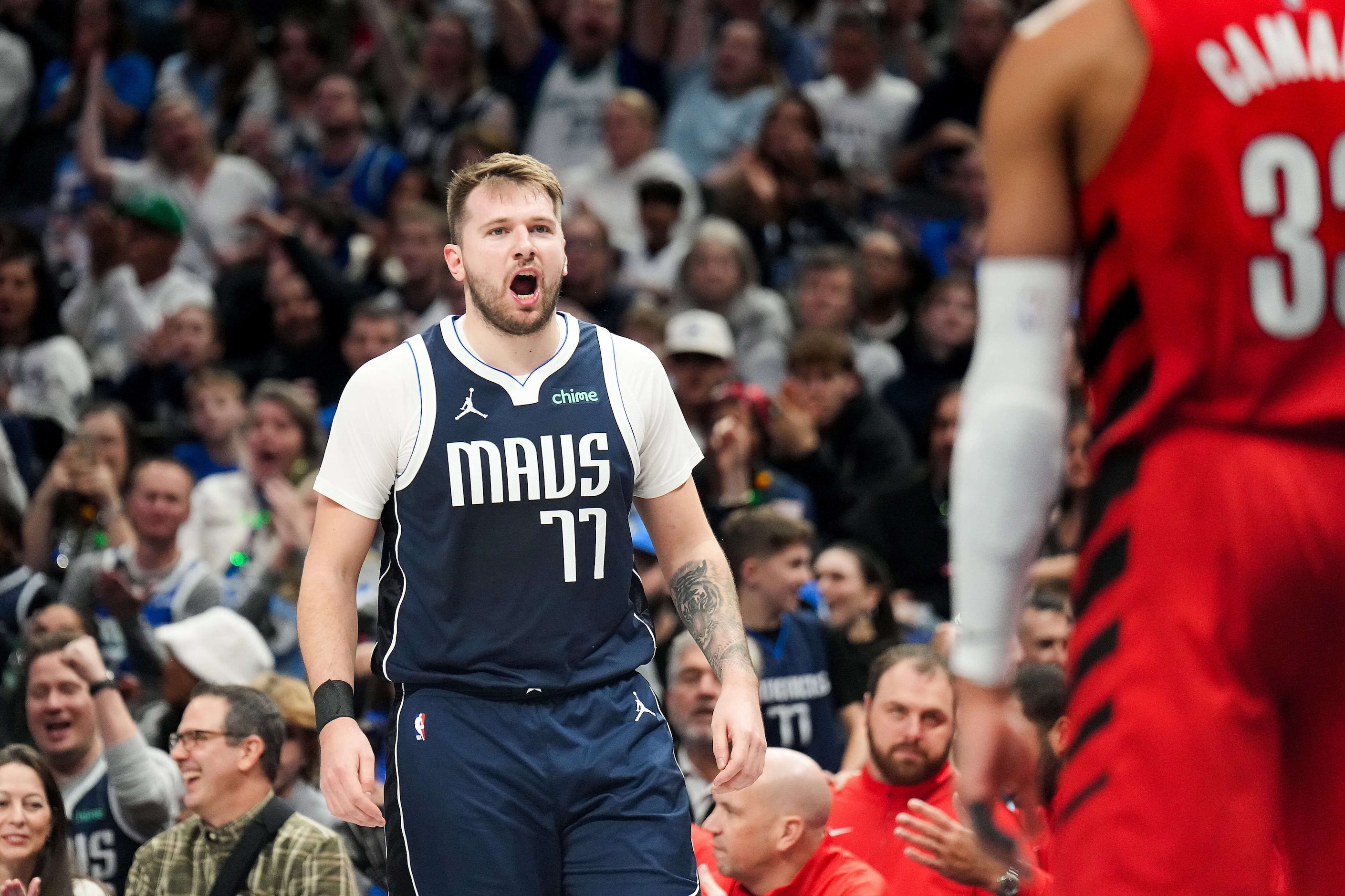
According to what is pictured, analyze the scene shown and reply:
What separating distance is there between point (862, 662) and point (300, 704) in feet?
8.31

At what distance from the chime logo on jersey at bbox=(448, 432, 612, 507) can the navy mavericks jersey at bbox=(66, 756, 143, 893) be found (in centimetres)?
363

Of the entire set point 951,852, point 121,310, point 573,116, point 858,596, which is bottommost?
point 951,852

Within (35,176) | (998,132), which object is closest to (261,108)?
(35,176)

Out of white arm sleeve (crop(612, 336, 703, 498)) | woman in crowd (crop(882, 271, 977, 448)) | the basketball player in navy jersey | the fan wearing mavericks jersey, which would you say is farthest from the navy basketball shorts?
woman in crowd (crop(882, 271, 977, 448))

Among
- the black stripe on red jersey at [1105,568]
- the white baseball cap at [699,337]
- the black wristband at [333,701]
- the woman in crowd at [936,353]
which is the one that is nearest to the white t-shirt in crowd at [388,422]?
the black wristband at [333,701]

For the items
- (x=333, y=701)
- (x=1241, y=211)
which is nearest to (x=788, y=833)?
(x=333, y=701)

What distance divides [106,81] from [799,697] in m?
9.25

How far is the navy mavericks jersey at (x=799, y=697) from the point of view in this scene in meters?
7.61

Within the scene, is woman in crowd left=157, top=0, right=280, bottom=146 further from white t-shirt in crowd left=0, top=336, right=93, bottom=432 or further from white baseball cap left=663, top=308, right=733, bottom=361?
white baseball cap left=663, top=308, right=733, bottom=361

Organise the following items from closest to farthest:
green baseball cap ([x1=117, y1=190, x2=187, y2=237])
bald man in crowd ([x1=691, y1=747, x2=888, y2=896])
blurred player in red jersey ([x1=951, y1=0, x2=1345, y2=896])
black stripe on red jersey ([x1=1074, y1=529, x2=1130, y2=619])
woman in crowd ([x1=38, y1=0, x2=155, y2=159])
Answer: blurred player in red jersey ([x1=951, y1=0, x2=1345, y2=896]) → black stripe on red jersey ([x1=1074, y1=529, x2=1130, y2=619]) → bald man in crowd ([x1=691, y1=747, x2=888, y2=896]) → green baseball cap ([x1=117, y1=190, x2=187, y2=237]) → woman in crowd ([x1=38, y1=0, x2=155, y2=159])

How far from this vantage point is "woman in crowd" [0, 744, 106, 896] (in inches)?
239

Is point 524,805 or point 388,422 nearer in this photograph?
point 524,805

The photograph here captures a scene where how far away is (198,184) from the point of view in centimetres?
1277

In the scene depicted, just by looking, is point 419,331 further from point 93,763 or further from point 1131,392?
point 1131,392
